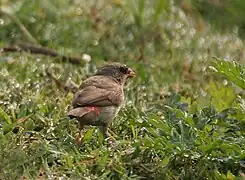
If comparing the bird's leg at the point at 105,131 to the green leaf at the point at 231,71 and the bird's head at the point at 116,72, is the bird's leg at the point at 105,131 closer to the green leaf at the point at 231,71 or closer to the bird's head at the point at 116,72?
the bird's head at the point at 116,72

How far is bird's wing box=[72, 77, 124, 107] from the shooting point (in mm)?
5586

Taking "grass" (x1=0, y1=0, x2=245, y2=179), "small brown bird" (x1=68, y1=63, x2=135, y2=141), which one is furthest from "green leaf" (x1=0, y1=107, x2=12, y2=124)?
"small brown bird" (x1=68, y1=63, x2=135, y2=141)

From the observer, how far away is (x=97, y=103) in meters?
5.64

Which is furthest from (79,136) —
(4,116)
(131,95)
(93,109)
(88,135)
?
(131,95)

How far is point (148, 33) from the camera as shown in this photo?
27.3 ft

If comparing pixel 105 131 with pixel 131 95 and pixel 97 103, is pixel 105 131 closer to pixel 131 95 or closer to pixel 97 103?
pixel 97 103

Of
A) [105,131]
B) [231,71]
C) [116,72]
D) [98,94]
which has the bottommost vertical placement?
[105,131]

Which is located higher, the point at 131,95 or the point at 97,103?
the point at 97,103

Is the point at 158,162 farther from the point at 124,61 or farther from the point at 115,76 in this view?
the point at 124,61

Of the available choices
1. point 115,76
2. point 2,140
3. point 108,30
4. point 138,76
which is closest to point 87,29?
point 108,30

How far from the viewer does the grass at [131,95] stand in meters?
4.96

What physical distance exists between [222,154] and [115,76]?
1750mm

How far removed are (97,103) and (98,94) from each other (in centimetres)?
10

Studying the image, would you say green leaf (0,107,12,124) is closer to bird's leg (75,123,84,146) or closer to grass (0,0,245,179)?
grass (0,0,245,179)
